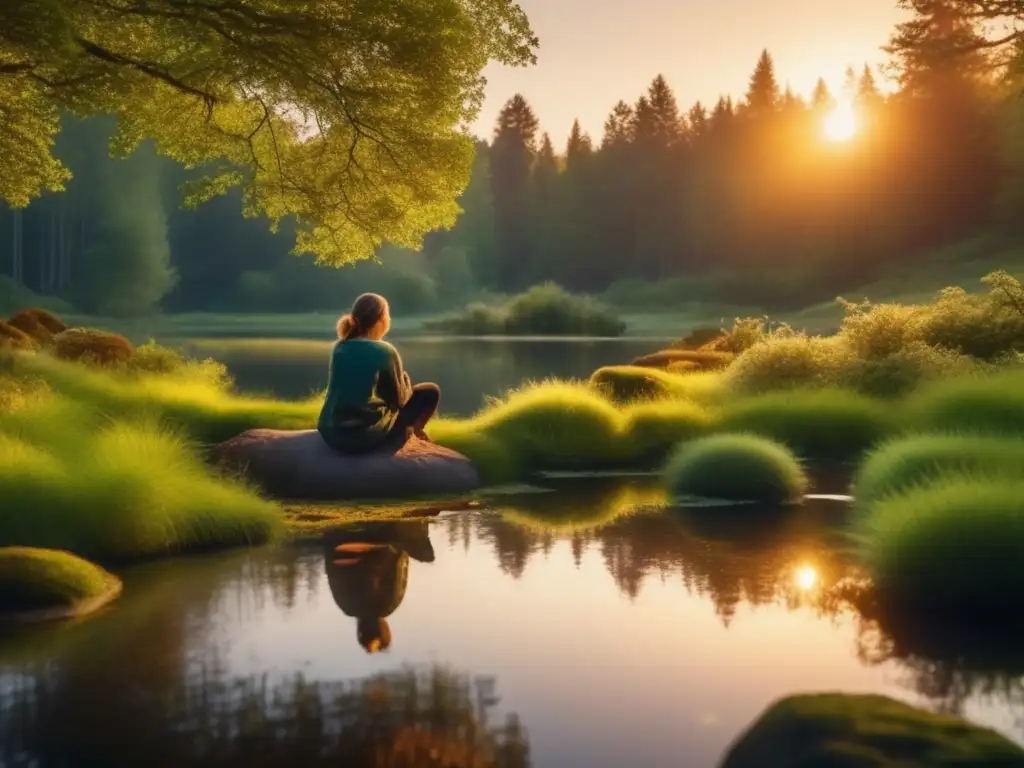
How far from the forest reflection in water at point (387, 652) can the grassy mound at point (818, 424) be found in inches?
249

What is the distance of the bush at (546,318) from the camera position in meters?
57.1

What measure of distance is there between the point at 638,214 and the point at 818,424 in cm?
6155

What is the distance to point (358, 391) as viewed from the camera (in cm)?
1253

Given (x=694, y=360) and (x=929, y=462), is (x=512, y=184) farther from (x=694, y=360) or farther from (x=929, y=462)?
(x=929, y=462)

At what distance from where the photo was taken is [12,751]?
200 inches

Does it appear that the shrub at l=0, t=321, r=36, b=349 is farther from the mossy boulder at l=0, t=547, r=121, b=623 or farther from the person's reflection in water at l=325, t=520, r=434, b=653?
the mossy boulder at l=0, t=547, r=121, b=623

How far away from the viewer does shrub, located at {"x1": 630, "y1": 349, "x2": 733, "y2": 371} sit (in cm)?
2575

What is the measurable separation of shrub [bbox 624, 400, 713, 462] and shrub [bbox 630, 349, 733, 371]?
341 inches

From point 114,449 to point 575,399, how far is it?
23.3 ft

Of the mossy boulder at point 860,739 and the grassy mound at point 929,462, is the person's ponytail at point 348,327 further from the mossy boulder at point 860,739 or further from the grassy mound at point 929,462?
the mossy boulder at point 860,739

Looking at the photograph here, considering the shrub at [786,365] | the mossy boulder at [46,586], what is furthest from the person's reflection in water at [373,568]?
the shrub at [786,365]

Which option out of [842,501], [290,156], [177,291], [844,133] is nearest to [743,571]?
[842,501]

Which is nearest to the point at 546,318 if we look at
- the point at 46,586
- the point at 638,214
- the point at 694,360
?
the point at 638,214

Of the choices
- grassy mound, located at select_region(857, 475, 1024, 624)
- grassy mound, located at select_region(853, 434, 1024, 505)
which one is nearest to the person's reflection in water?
grassy mound, located at select_region(857, 475, 1024, 624)
